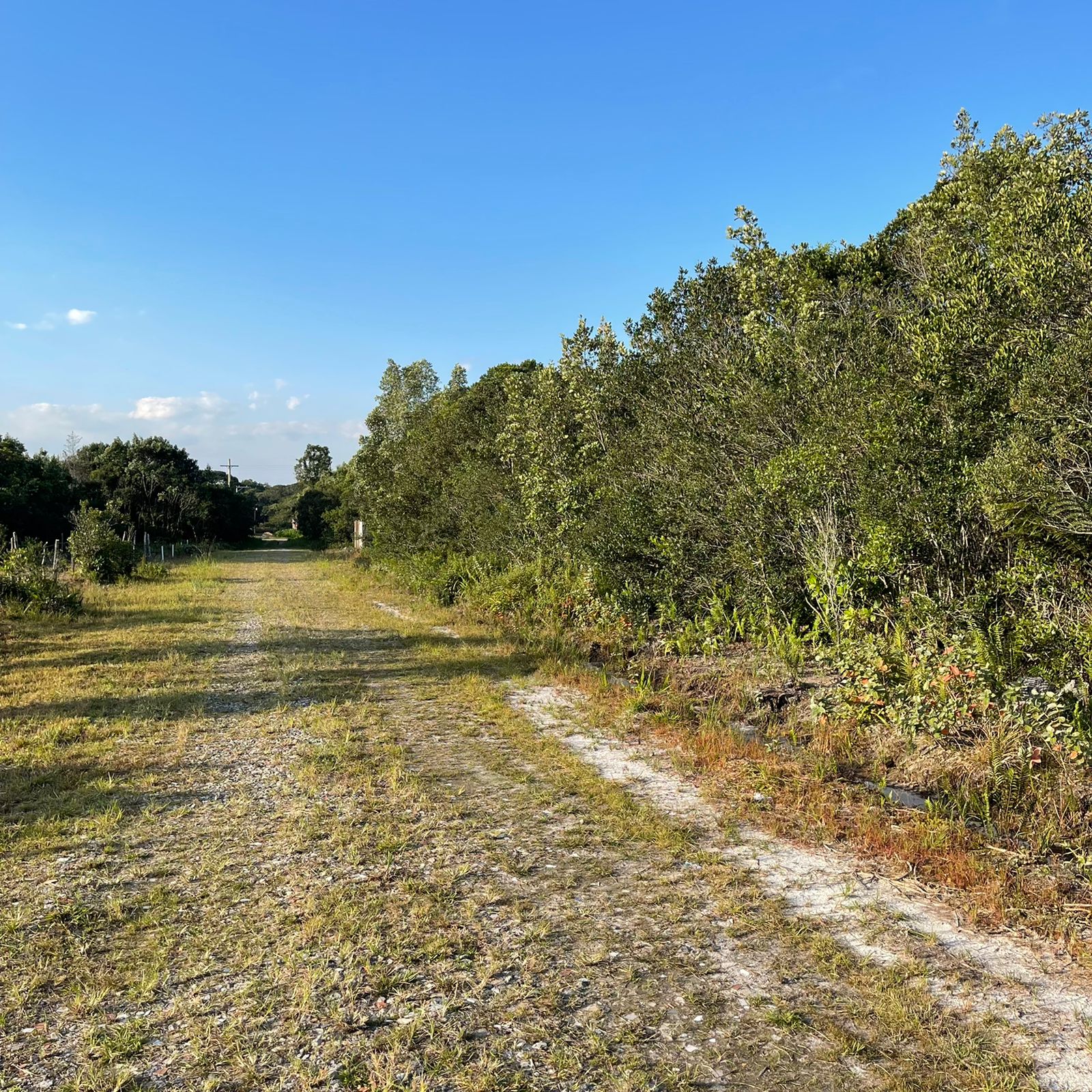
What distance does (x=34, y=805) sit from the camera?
4996mm

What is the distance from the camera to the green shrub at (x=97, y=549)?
19.6 m

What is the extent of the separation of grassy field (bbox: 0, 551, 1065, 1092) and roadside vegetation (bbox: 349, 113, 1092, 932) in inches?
46.7

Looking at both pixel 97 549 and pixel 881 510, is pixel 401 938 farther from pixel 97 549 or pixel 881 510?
pixel 97 549

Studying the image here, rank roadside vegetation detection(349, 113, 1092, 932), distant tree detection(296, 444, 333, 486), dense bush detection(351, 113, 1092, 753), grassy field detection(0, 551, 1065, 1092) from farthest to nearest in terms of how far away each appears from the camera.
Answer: distant tree detection(296, 444, 333, 486) < dense bush detection(351, 113, 1092, 753) < roadside vegetation detection(349, 113, 1092, 932) < grassy field detection(0, 551, 1065, 1092)

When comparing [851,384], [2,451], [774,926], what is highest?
[2,451]

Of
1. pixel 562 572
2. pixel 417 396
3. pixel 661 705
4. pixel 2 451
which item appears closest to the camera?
pixel 661 705

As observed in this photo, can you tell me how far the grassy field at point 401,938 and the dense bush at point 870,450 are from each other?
2284mm

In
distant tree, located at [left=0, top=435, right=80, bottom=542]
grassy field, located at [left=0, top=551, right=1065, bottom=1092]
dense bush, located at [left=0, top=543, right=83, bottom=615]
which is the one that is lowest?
grassy field, located at [left=0, top=551, right=1065, bottom=1092]

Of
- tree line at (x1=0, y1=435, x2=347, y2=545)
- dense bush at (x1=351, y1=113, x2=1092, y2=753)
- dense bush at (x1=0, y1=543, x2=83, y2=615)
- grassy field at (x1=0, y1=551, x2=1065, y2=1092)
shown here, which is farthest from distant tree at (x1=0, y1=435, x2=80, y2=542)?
grassy field at (x1=0, y1=551, x2=1065, y2=1092)

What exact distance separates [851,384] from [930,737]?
2921mm

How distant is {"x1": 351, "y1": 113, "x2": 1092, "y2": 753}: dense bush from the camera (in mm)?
4977

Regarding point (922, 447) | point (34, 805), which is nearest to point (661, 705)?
point (922, 447)

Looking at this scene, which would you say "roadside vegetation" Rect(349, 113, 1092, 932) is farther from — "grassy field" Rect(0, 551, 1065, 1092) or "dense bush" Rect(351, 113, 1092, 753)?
"grassy field" Rect(0, 551, 1065, 1092)

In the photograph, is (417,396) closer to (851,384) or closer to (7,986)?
(851,384)
